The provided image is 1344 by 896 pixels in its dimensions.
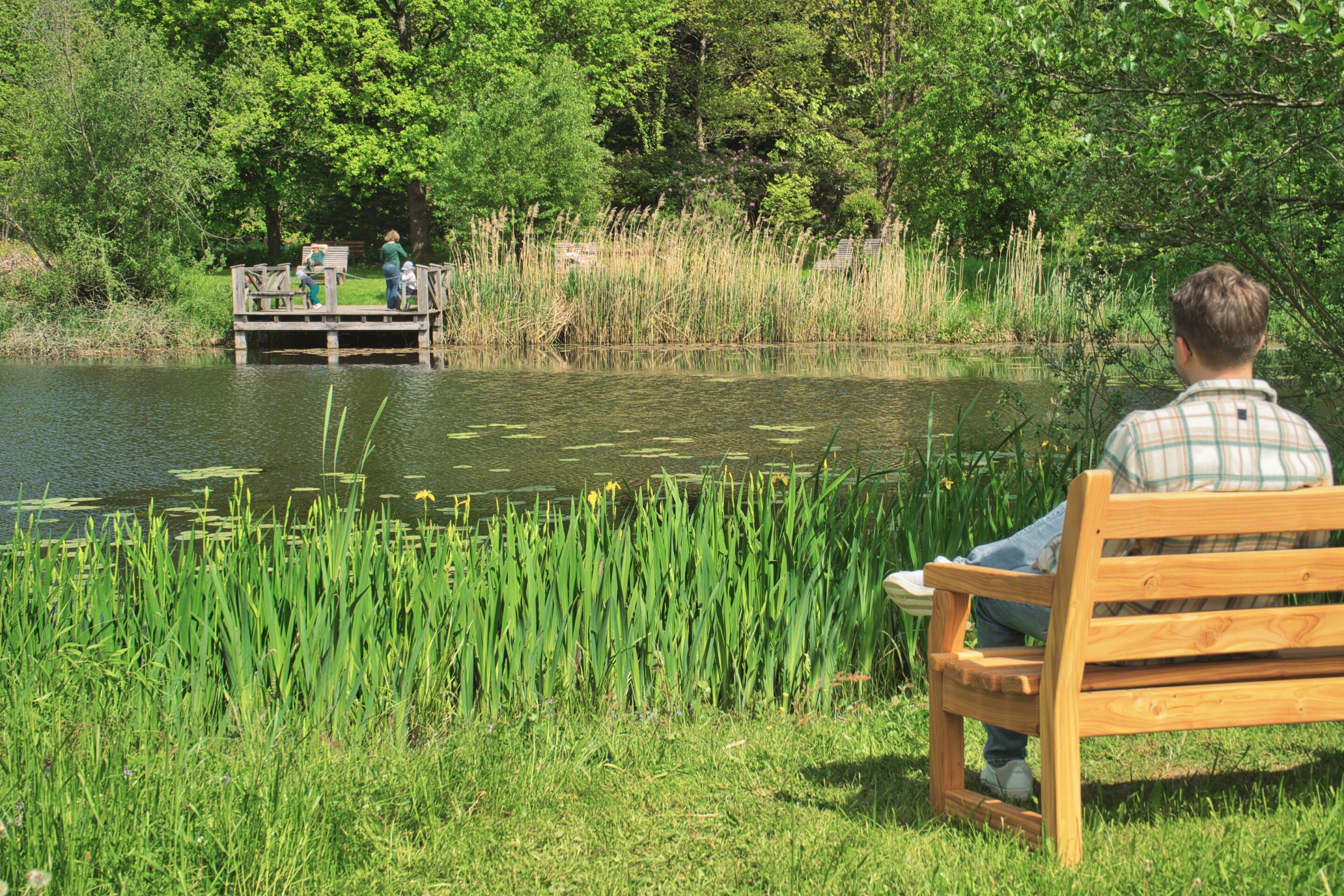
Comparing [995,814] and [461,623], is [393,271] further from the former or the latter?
[995,814]

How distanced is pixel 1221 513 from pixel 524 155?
24.9 metres

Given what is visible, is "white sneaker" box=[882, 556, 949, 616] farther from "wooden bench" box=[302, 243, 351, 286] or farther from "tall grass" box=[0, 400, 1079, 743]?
"wooden bench" box=[302, 243, 351, 286]

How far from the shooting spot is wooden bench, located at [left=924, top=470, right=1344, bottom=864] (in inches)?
91.2

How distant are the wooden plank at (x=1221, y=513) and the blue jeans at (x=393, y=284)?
66.3ft

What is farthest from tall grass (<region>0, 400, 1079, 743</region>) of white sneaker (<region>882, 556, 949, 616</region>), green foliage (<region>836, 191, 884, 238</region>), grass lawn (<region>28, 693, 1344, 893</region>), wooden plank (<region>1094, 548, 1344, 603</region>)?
green foliage (<region>836, 191, 884, 238</region>)

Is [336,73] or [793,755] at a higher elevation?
[336,73]

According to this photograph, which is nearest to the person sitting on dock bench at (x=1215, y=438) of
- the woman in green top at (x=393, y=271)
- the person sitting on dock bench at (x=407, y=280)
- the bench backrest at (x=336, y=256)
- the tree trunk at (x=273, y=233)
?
the woman in green top at (x=393, y=271)

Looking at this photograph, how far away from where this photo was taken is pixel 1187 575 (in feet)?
7.80

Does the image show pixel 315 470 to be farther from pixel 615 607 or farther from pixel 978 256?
pixel 978 256

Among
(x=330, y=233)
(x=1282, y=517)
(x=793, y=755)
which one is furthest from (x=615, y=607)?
(x=330, y=233)

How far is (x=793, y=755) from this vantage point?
3.30m

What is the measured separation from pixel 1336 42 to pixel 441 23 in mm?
35668

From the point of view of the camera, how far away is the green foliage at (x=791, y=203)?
35062mm

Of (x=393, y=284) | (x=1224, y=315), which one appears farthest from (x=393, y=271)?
(x=1224, y=315)
